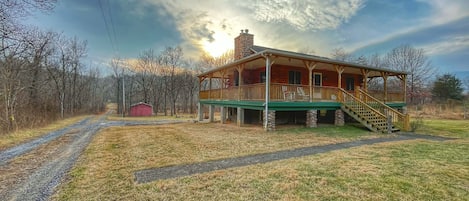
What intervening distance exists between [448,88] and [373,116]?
31.2 metres

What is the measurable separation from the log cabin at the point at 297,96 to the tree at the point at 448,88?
77.8 ft

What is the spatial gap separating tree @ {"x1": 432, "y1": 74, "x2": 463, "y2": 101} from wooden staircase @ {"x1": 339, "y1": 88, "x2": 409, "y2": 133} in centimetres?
2814

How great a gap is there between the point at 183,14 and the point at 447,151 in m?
17.7

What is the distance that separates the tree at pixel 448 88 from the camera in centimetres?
3177

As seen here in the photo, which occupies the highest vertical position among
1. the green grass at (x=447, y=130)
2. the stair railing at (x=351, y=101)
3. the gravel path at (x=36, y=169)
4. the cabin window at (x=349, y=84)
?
the cabin window at (x=349, y=84)

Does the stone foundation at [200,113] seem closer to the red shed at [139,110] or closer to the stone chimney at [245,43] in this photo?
the stone chimney at [245,43]

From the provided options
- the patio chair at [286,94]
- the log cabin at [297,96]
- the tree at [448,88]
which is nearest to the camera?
the log cabin at [297,96]

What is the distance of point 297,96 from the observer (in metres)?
12.0

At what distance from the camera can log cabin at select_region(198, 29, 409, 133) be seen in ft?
36.8

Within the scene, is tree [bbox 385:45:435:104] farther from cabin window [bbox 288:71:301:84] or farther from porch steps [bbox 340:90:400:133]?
cabin window [bbox 288:71:301:84]

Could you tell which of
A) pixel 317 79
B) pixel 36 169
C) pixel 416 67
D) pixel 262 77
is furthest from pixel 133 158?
pixel 416 67

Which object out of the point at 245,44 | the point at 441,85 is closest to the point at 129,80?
the point at 245,44

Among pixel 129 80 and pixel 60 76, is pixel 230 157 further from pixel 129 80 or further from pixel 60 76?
pixel 129 80

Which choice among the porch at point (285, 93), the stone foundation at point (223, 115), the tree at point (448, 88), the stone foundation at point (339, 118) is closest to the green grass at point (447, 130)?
the porch at point (285, 93)
